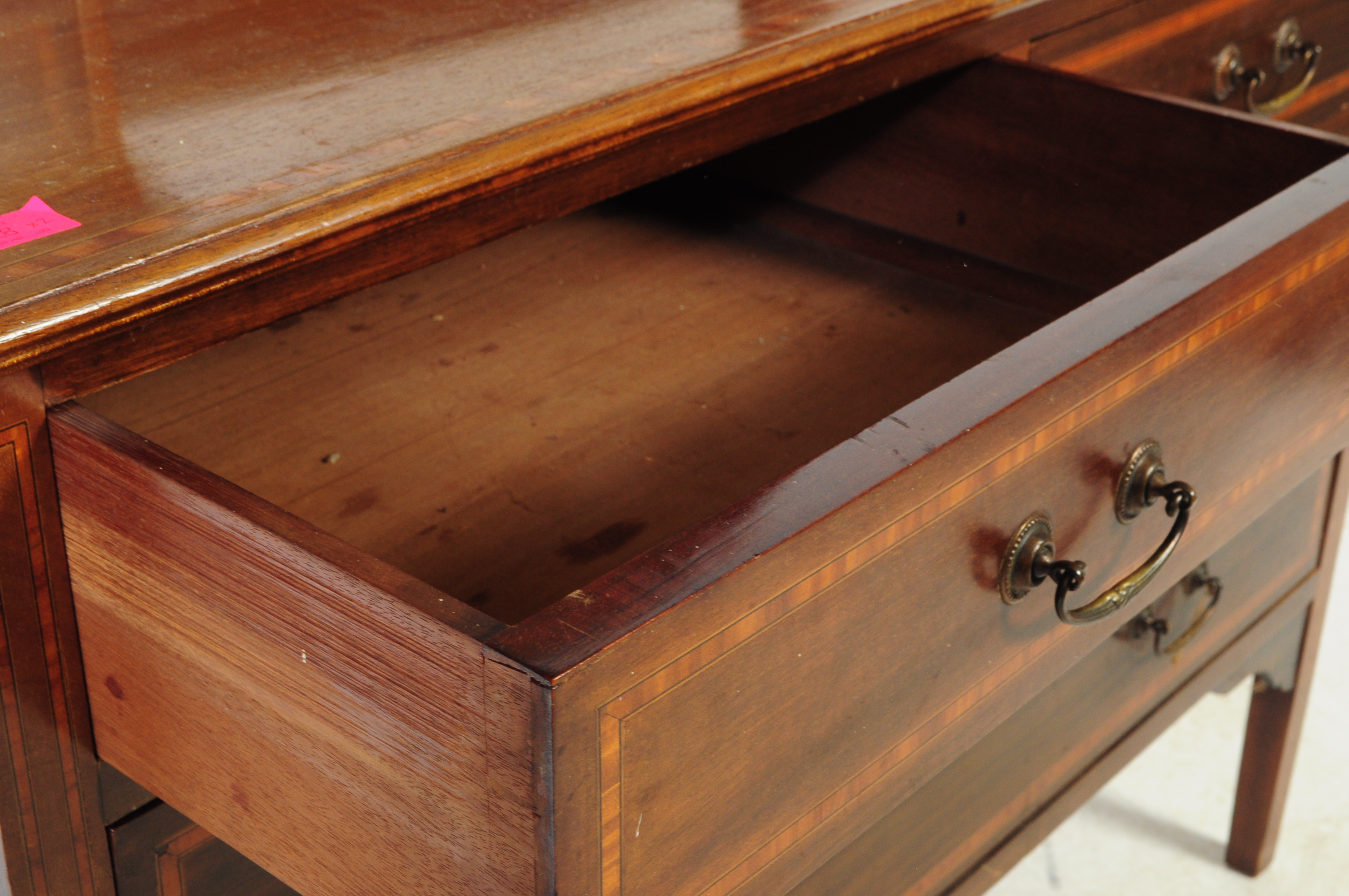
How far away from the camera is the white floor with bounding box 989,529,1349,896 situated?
1180 millimetres

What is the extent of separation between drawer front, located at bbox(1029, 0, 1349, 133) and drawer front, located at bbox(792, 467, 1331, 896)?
0.32 metres

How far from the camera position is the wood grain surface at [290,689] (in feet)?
1.29

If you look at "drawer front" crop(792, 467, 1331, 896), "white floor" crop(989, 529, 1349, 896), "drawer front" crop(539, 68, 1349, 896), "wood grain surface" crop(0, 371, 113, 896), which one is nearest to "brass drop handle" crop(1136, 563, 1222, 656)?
"drawer front" crop(792, 467, 1331, 896)

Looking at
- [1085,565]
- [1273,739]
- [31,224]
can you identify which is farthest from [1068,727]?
[31,224]

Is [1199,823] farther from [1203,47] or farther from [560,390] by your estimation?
[560,390]

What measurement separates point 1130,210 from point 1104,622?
30 centimetres

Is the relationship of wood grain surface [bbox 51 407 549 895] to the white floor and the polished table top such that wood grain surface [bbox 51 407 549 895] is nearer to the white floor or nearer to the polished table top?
the polished table top

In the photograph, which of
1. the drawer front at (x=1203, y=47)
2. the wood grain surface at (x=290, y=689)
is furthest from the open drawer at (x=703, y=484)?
the drawer front at (x=1203, y=47)

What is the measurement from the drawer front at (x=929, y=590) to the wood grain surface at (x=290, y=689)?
0.04 m

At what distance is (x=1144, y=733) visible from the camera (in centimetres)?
86

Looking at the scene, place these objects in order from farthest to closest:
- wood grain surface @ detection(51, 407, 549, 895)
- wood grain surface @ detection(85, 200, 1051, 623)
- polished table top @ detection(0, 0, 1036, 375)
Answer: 1. wood grain surface @ detection(85, 200, 1051, 623)
2. polished table top @ detection(0, 0, 1036, 375)
3. wood grain surface @ detection(51, 407, 549, 895)

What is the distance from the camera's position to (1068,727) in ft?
2.52

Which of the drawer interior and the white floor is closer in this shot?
the drawer interior

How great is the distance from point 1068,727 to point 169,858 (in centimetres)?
46
